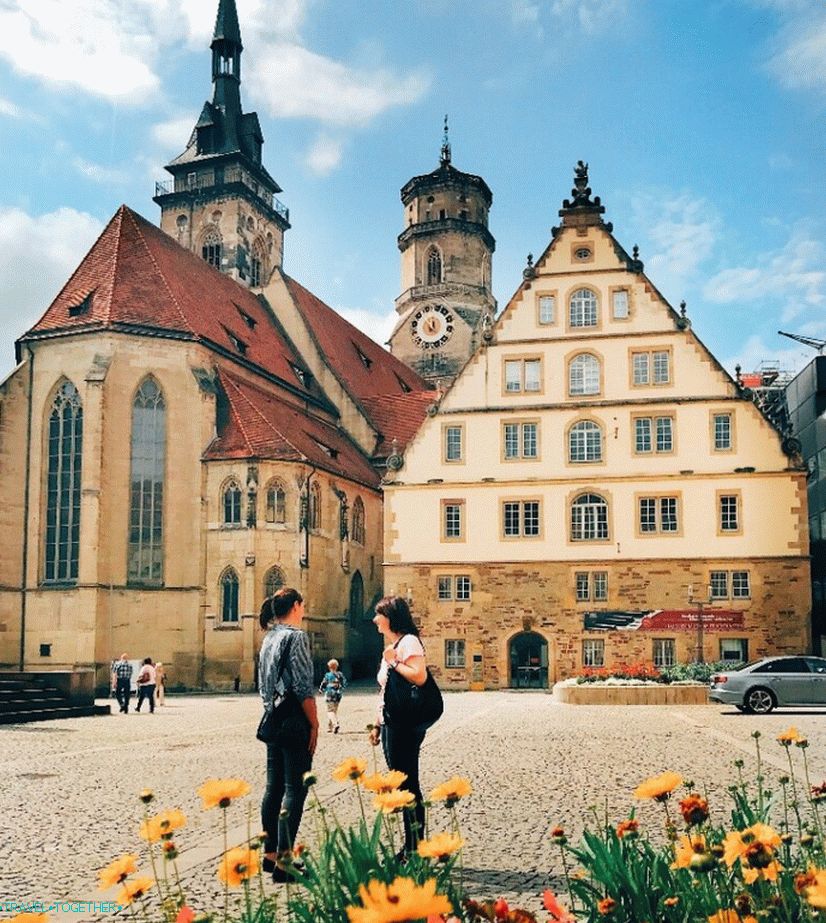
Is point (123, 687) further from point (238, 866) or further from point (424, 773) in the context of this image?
point (238, 866)

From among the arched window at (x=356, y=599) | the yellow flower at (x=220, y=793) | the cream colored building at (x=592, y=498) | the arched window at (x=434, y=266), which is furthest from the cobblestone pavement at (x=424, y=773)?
the arched window at (x=434, y=266)

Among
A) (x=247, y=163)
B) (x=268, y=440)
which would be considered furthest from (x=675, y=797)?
(x=247, y=163)

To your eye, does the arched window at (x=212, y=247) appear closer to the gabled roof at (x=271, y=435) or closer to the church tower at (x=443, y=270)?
the church tower at (x=443, y=270)

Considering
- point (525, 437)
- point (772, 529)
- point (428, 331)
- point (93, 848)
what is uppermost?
point (428, 331)

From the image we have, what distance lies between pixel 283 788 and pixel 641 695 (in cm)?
2048

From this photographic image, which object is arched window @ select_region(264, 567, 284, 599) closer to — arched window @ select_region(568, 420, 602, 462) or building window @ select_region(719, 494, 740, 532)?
arched window @ select_region(568, 420, 602, 462)

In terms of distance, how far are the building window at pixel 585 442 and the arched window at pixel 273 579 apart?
1060cm

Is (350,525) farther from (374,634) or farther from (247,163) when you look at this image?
(247,163)

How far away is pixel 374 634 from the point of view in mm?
46156

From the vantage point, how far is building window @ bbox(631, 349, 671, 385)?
3503 centimetres

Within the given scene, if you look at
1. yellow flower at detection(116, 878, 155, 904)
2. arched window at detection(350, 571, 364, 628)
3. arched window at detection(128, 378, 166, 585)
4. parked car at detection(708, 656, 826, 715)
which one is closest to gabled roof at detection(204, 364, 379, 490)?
arched window at detection(128, 378, 166, 585)

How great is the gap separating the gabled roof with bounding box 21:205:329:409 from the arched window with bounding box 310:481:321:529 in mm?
6197

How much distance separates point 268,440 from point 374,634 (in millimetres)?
11353

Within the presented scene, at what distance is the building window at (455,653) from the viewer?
116 ft
